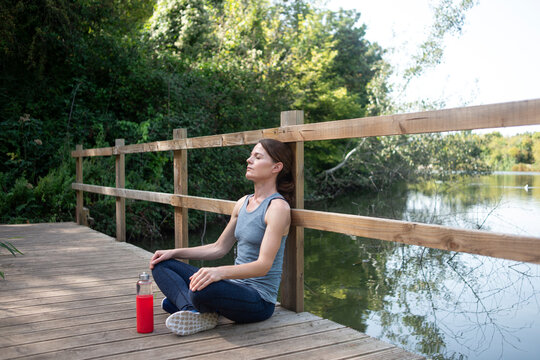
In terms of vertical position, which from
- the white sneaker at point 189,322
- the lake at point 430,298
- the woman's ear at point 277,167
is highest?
the woman's ear at point 277,167

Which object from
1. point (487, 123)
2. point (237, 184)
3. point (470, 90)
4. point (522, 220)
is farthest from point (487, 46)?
point (487, 123)

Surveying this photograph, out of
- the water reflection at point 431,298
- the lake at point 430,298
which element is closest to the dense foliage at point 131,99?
the lake at point 430,298

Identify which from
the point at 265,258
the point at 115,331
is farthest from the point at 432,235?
the point at 115,331

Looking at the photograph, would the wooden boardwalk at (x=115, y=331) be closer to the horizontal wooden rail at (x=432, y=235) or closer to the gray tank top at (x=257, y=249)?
the gray tank top at (x=257, y=249)

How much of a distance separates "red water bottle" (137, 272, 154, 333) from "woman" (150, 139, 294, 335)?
0.48 feet

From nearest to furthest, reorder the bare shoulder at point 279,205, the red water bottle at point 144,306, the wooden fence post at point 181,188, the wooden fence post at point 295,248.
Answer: the red water bottle at point 144,306, the bare shoulder at point 279,205, the wooden fence post at point 295,248, the wooden fence post at point 181,188

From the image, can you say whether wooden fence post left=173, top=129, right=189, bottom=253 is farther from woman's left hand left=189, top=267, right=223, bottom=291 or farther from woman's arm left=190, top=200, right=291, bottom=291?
woman's left hand left=189, top=267, right=223, bottom=291

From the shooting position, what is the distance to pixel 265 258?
2.27 meters

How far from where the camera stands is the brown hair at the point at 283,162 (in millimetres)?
2586

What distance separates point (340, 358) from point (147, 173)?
27.0 ft

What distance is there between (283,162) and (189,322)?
950mm

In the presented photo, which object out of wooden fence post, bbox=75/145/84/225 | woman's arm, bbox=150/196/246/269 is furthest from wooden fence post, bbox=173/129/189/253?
wooden fence post, bbox=75/145/84/225

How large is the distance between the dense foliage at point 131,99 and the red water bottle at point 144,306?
6197 mm

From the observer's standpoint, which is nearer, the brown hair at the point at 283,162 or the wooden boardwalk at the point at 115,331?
the wooden boardwalk at the point at 115,331
